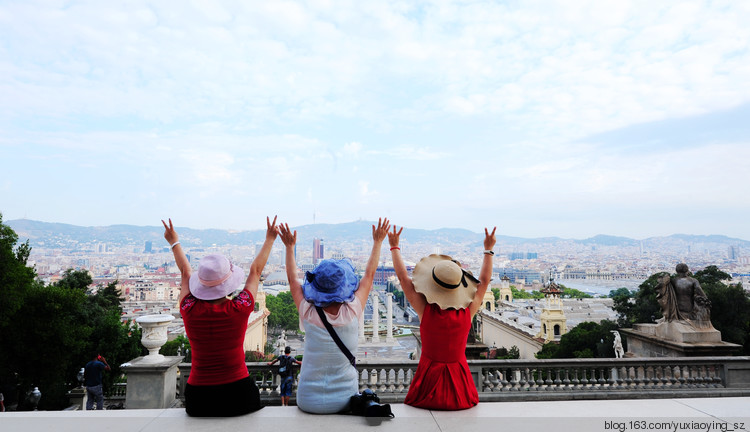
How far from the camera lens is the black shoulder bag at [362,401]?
300 cm

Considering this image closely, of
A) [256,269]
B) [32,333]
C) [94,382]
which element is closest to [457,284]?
[256,269]

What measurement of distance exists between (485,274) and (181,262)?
2512 millimetres

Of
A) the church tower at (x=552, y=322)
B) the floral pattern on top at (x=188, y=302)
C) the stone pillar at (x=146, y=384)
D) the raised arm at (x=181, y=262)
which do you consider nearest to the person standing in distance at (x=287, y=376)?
the stone pillar at (x=146, y=384)

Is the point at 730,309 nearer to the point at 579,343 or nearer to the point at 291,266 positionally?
the point at 579,343

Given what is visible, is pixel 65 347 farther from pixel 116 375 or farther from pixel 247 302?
pixel 247 302

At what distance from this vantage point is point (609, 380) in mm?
7395

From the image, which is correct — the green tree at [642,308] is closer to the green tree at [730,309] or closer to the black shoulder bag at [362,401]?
the green tree at [730,309]

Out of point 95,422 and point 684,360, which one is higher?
point 95,422

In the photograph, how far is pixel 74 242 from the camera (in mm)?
172375

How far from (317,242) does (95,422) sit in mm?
157679

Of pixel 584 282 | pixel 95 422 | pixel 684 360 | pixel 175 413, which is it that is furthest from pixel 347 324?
pixel 584 282

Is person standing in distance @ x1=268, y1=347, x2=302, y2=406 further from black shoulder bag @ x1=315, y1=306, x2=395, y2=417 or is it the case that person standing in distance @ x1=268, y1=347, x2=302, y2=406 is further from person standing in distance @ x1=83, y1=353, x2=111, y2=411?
person standing in distance @ x1=83, y1=353, x2=111, y2=411

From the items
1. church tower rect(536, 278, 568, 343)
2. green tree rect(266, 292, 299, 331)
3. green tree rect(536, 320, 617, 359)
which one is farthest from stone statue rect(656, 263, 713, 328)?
green tree rect(266, 292, 299, 331)

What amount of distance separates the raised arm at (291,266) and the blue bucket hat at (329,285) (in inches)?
2.8
